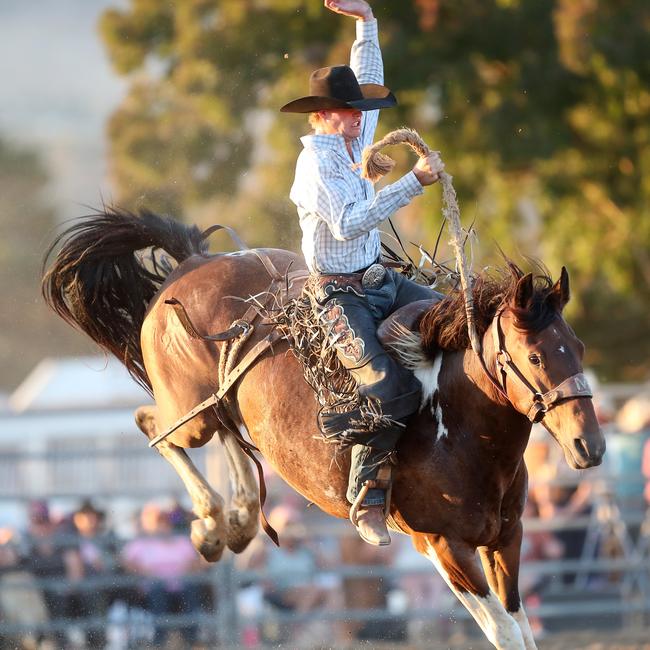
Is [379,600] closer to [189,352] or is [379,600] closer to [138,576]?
[138,576]

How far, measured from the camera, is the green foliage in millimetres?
13625

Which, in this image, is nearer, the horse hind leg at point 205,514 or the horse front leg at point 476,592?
the horse front leg at point 476,592

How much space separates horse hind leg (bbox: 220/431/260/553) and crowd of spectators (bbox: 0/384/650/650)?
3.43 m

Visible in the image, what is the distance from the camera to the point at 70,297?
22.1 feet

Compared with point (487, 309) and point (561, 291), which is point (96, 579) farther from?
point (561, 291)

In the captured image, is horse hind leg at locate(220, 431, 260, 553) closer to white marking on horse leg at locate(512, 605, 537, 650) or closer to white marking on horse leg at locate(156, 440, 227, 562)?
white marking on horse leg at locate(156, 440, 227, 562)

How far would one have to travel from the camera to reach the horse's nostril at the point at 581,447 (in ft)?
14.9

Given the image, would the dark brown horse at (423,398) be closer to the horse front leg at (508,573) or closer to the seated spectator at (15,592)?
the horse front leg at (508,573)

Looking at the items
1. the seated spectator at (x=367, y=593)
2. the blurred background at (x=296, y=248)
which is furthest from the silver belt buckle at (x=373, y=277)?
the seated spectator at (x=367, y=593)

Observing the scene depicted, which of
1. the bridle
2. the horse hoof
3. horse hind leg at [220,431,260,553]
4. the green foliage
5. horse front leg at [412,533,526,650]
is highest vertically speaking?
the green foliage

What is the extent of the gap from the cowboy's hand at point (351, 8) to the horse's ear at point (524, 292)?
6.12 ft

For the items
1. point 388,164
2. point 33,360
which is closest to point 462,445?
point 388,164

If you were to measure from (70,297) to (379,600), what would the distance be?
461cm

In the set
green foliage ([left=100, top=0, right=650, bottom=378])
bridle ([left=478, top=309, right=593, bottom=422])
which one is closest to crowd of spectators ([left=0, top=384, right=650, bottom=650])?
green foliage ([left=100, top=0, right=650, bottom=378])
